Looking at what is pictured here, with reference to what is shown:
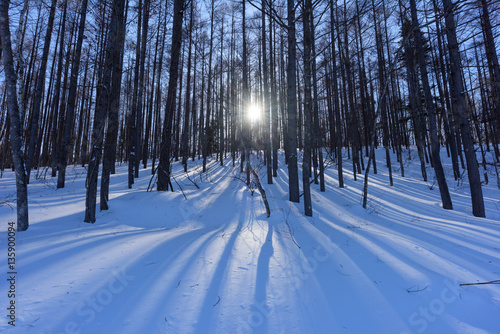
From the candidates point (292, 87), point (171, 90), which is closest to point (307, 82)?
point (292, 87)

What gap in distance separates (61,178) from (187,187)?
246 inches

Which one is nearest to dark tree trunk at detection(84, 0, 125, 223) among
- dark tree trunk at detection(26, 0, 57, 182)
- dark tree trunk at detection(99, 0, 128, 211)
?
dark tree trunk at detection(99, 0, 128, 211)

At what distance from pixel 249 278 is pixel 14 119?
5093 mm

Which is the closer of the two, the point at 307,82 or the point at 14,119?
the point at 14,119

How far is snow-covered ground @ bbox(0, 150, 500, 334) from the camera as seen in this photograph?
5.54 feet

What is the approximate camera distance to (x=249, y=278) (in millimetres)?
2404

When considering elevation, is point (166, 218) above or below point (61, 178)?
below

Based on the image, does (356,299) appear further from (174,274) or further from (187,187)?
(187,187)

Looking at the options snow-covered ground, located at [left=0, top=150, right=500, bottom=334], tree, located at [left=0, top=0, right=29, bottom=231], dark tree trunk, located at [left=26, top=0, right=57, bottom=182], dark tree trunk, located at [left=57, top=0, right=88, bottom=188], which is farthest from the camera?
dark tree trunk, located at [left=26, top=0, right=57, bottom=182]

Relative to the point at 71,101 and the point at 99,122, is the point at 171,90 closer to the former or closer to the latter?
the point at 99,122

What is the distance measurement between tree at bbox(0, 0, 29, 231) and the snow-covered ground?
15.8 inches

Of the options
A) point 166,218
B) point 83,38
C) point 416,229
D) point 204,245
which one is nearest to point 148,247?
point 204,245

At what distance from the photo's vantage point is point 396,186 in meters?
12.9

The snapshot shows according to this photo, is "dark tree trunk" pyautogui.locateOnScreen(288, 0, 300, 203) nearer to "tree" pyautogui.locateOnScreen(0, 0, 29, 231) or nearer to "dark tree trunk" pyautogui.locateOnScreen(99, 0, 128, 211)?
"dark tree trunk" pyautogui.locateOnScreen(99, 0, 128, 211)
